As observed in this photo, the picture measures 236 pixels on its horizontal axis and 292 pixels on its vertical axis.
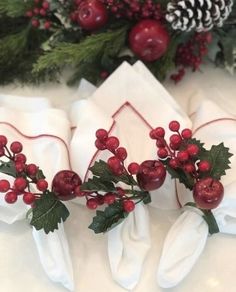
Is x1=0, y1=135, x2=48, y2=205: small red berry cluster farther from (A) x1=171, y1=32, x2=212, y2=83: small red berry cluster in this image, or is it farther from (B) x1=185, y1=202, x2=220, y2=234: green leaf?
(A) x1=171, y1=32, x2=212, y2=83: small red berry cluster

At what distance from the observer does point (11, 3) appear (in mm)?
896

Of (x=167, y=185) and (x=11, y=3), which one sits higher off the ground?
(x=11, y=3)

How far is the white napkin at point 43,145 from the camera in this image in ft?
2.21

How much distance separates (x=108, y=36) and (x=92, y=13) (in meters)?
0.04

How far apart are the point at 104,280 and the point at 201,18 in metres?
0.43

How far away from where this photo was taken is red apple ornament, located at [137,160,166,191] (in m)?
0.65

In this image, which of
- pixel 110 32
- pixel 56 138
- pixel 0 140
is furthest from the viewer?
pixel 110 32

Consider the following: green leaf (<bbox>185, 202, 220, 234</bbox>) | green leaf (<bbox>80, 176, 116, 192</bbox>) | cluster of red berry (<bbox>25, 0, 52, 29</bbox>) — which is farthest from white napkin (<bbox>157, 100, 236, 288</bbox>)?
cluster of red berry (<bbox>25, 0, 52, 29</bbox>)

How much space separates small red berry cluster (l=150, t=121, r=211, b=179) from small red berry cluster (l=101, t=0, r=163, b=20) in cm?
27

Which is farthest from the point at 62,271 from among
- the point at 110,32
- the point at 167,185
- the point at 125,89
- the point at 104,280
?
the point at 110,32

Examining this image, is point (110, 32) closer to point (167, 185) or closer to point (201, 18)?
point (201, 18)

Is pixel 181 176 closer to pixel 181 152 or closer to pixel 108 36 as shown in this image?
pixel 181 152

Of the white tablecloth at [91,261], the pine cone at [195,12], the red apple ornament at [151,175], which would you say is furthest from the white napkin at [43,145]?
the pine cone at [195,12]

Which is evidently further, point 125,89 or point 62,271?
point 125,89
